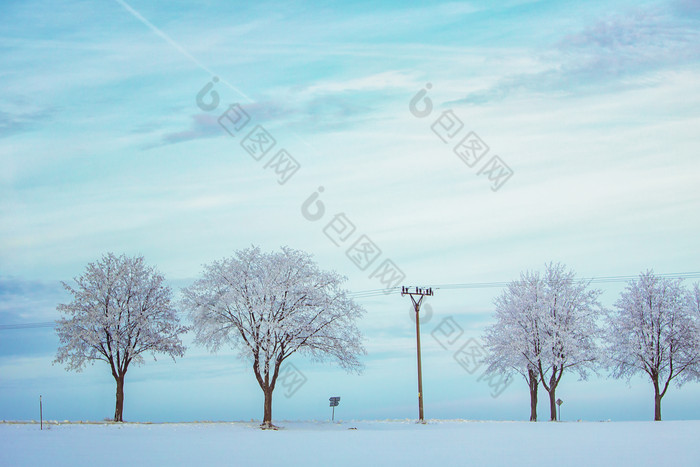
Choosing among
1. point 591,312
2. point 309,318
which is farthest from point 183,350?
point 591,312

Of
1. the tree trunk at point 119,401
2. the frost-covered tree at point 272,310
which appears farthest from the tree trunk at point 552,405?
the tree trunk at point 119,401

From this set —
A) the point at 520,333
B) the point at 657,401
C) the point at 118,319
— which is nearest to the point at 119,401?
the point at 118,319

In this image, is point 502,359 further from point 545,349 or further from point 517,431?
point 517,431

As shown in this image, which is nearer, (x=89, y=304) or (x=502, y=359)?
(x=89, y=304)

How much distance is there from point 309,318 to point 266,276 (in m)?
4.31

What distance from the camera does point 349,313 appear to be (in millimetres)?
51562

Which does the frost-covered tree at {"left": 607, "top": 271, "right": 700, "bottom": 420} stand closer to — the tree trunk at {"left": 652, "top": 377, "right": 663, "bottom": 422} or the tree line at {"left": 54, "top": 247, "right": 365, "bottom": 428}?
the tree trunk at {"left": 652, "top": 377, "right": 663, "bottom": 422}

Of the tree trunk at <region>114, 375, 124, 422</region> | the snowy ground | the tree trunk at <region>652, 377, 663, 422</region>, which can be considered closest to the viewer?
the snowy ground

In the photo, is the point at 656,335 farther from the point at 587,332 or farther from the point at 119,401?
the point at 119,401

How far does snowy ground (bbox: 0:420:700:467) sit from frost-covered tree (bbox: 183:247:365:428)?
6177 mm

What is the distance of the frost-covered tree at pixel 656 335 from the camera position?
61375 millimetres

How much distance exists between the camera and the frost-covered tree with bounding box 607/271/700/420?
2416 inches

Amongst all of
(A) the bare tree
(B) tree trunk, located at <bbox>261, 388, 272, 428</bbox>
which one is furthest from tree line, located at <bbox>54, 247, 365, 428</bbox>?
(A) the bare tree

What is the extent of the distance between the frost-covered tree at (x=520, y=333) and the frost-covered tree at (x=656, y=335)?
7.33 meters
